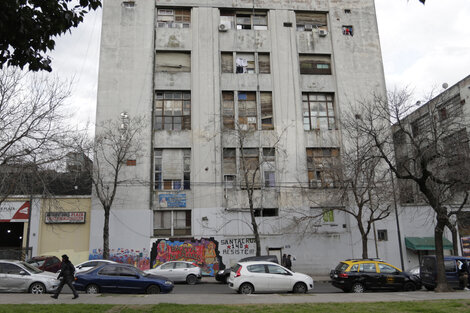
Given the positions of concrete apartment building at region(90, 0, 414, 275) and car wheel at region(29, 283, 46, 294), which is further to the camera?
concrete apartment building at region(90, 0, 414, 275)

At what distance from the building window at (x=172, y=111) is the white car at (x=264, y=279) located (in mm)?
15429

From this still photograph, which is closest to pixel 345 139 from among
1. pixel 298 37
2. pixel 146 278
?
pixel 298 37

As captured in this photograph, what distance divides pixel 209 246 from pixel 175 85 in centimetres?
1197

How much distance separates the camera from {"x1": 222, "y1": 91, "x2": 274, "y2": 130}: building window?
95.7 ft

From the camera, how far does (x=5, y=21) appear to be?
263 inches

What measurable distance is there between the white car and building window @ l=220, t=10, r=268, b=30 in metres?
21.4

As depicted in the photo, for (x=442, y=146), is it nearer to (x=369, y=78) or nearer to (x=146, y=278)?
(x=369, y=78)

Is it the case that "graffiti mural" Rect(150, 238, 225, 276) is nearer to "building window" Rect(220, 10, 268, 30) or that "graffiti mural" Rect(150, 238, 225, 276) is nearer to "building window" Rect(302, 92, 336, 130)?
"building window" Rect(302, 92, 336, 130)

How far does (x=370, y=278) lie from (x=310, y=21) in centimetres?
2232

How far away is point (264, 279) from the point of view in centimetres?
1512

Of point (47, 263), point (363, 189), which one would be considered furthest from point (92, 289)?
point (363, 189)

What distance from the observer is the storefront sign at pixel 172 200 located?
27.0 meters

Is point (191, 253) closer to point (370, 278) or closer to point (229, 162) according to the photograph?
point (229, 162)

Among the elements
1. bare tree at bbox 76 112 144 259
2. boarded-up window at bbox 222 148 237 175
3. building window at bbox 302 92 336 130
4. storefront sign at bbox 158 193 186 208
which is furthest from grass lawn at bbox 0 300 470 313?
building window at bbox 302 92 336 130
